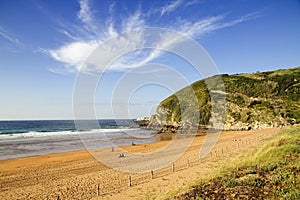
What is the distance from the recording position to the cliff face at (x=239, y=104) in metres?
61.8

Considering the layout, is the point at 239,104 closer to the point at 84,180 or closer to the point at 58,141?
the point at 58,141

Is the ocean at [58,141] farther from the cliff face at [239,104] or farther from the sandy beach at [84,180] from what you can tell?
the cliff face at [239,104]

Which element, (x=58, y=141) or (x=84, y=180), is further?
(x=58, y=141)

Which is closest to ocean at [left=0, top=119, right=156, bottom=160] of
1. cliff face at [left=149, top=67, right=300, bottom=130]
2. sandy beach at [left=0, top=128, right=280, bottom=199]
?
sandy beach at [left=0, top=128, right=280, bottom=199]

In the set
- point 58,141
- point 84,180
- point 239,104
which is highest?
point 239,104

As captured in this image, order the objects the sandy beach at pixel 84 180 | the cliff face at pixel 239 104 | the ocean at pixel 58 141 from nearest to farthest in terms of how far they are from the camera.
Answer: the sandy beach at pixel 84 180 < the ocean at pixel 58 141 < the cliff face at pixel 239 104

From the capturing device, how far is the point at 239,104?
69.8 m

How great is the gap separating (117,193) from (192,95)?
8117 cm

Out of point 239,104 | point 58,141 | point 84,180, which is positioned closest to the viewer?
point 84,180

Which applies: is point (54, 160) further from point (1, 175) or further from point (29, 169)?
point (1, 175)

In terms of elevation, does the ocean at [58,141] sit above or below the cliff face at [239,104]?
below

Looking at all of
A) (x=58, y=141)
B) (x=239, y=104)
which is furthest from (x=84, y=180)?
(x=239, y=104)

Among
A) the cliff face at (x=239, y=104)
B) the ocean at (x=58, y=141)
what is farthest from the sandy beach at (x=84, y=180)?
the cliff face at (x=239, y=104)

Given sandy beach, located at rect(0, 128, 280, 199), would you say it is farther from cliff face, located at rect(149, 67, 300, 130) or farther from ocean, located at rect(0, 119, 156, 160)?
cliff face, located at rect(149, 67, 300, 130)
